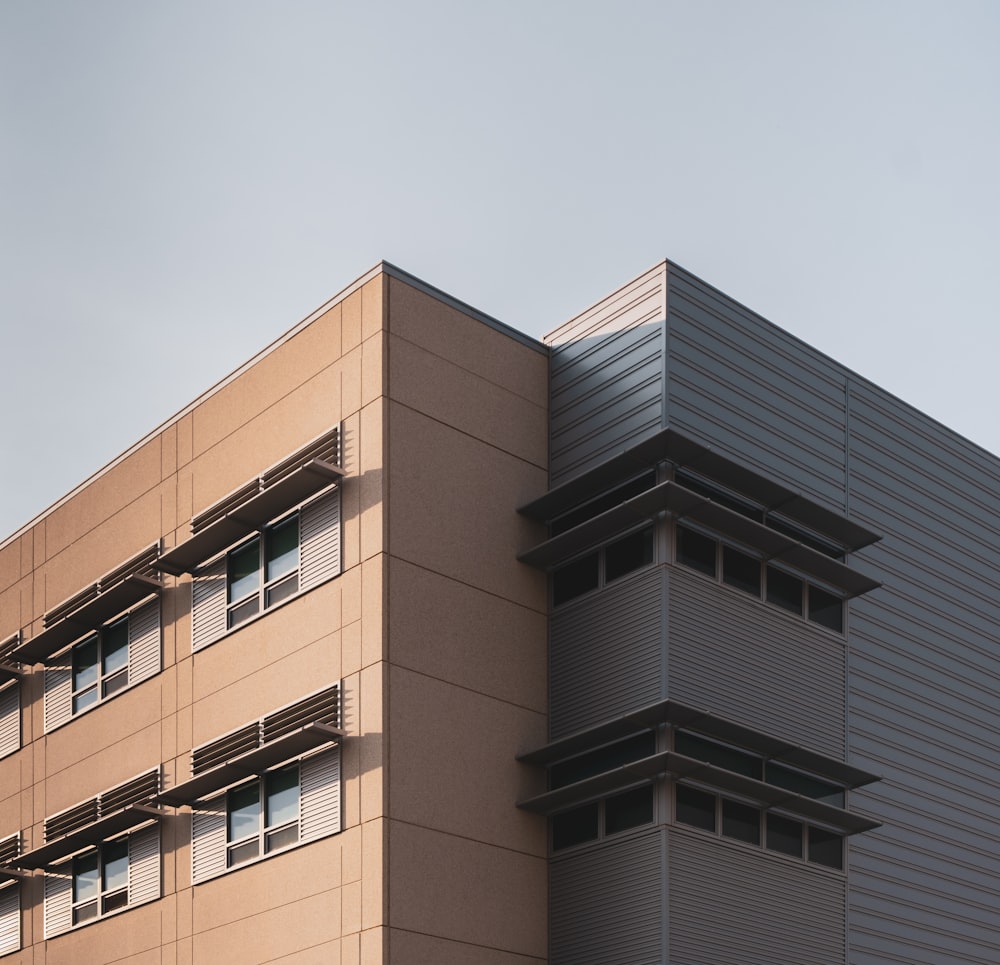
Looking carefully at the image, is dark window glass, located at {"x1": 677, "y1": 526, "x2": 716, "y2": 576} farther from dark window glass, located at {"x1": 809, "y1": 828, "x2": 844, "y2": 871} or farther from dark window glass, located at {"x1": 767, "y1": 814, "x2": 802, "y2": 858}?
dark window glass, located at {"x1": 809, "y1": 828, "x2": 844, "y2": 871}

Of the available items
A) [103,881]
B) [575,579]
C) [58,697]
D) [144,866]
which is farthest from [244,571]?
[58,697]

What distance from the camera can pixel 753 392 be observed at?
31.7 metres

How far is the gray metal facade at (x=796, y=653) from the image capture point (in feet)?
93.2

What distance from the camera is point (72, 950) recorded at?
34.2m

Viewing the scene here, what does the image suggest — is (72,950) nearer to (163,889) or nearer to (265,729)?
(163,889)

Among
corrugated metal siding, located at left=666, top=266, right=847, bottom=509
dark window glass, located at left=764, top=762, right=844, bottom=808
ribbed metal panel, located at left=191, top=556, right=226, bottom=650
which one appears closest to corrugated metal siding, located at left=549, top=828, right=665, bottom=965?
dark window glass, located at left=764, top=762, right=844, bottom=808

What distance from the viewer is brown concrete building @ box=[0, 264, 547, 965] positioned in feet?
91.1

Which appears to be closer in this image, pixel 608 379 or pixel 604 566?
pixel 604 566

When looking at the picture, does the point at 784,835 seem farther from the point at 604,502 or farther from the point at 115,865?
the point at 115,865

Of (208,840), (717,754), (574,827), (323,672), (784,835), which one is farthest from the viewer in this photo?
(208,840)

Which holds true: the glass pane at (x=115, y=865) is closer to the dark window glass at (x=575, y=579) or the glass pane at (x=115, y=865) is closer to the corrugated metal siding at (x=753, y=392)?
the dark window glass at (x=575, y=579)

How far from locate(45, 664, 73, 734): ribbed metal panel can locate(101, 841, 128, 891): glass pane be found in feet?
12.3

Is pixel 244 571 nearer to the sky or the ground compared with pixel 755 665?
nearer to the sky

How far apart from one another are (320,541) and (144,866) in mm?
7855
